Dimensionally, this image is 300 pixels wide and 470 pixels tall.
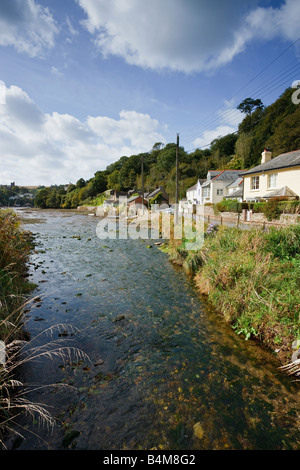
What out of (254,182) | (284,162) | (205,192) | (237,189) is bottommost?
(254,182)

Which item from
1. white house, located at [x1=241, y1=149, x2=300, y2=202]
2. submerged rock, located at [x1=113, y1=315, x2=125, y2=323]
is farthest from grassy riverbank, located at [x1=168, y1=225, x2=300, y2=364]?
white house, located at [x1=241, y1=149, x2=300, y2=202]

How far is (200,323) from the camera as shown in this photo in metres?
6.99

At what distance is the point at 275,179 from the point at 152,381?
27.5 meters

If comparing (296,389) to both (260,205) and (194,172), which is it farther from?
(194,172)

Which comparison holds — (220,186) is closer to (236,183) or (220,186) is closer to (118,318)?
(236,183)

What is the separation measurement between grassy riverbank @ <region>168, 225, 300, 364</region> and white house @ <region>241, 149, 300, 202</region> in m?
16.3

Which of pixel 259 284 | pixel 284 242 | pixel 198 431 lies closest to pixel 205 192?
pixel 284 242

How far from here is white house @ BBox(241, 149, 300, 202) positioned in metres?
22.5

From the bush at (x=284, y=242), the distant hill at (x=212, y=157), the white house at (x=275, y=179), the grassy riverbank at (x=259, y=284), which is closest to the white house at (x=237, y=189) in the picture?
the white house at (x=275, y=179)

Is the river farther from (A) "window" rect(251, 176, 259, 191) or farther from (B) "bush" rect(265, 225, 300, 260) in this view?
(A) "window" rect(251, 176, 259, 191)

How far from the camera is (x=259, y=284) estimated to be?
22.1ft

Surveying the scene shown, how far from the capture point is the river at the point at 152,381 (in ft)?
11.6

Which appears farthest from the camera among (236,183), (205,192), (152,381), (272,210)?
(205,192)

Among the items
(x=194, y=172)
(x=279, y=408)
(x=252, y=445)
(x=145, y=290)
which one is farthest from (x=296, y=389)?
(x=194, y=172)
